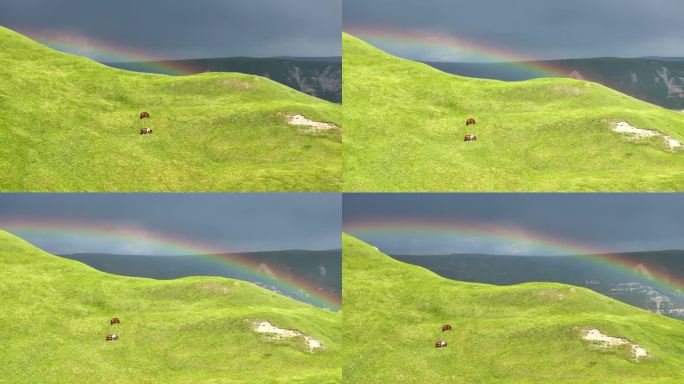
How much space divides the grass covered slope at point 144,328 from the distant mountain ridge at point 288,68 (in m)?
13.5

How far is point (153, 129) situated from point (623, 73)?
3109 centimetres

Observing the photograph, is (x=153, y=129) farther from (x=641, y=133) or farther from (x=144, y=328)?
(x=641, y=133)

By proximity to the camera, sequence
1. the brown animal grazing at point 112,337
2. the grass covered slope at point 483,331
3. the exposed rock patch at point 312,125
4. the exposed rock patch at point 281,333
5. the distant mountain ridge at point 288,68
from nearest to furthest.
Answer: the grass covered slope at point 483,331
the brown animal grazing at point 112,337
the exposed rock patch at point 281,333
the exposed rock patch at point 312,125
the distant mountain ridge at point 288,68

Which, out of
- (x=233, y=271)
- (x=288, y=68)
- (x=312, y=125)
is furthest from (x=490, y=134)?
(x=233, y=271)

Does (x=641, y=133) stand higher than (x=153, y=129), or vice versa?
(x=153, y=129)

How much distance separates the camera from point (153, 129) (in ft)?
137

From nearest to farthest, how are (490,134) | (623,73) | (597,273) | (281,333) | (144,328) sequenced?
(144,328)
(281,333)
(597,273)
(490,134)
(623,73)

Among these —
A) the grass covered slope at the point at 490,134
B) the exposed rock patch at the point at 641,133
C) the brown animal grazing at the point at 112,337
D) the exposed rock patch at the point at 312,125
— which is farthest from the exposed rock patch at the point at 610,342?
the brown animal grazing at the point at 112,337

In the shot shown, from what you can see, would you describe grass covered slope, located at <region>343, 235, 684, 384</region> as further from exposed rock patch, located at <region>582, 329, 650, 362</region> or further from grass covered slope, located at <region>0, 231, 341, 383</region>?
grass covered slope, located at <region>0, 231, 341, 383</region>

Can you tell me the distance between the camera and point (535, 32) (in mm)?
43188

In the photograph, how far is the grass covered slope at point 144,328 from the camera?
37750 mm

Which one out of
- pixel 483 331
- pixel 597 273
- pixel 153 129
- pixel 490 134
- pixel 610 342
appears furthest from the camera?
pixel 490 134

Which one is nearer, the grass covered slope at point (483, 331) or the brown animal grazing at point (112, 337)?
the grass covered slope at point (483, 331)

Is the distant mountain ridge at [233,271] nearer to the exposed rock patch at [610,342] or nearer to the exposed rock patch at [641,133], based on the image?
the exposed rock patch at [610,342]
